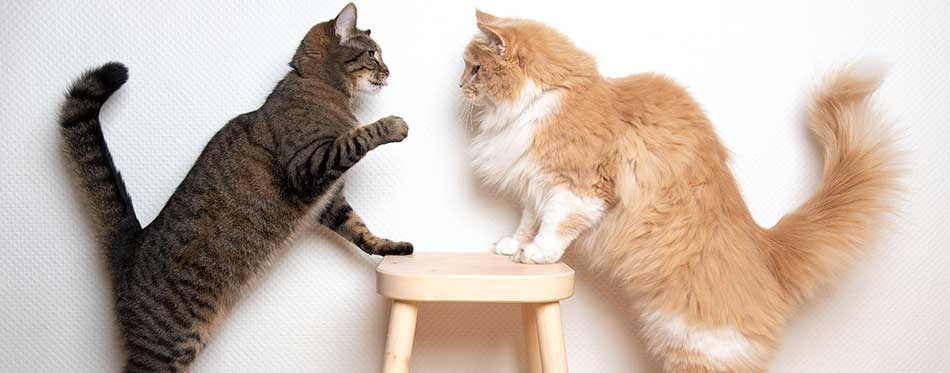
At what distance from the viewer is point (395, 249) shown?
1.43 m

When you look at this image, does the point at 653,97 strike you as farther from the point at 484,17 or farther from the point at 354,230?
the point at 354,230

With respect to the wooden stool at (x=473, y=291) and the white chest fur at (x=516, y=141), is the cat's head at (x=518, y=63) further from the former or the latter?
the wooden stool at (x=473, y=291)

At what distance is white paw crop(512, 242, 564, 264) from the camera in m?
1.29

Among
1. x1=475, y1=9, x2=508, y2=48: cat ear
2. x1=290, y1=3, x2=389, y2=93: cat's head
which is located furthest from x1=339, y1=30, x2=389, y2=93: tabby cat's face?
x1=475, y1=9, x2=508, y2=48: cat ear

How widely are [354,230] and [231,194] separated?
0.26 m

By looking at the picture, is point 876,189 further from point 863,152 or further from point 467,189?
point 467,189

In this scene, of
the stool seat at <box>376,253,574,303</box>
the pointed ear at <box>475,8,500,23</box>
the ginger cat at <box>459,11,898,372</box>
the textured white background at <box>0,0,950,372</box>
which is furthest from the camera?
the textured white background at <box>0,0,950,372</box>

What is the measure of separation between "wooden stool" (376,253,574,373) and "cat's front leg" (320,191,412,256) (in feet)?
0.52

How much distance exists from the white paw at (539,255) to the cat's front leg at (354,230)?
28 cm

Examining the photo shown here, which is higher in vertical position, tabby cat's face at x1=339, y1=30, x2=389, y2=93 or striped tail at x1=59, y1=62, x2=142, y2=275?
tabby cat's face at x1=339, y1=30, x2=389, y2=93

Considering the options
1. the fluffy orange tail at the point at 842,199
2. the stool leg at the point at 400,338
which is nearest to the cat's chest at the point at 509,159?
the stool leg at the point at 400,338

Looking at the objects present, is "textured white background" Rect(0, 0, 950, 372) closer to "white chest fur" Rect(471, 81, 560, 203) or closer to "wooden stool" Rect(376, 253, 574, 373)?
"white chest fur" Rect(471, 81, 560, 203)

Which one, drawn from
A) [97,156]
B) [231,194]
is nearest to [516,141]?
[231,194]

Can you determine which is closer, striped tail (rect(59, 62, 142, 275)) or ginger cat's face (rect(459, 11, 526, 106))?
A: ginger cat's face (rect(459, 11, 526, 106))
